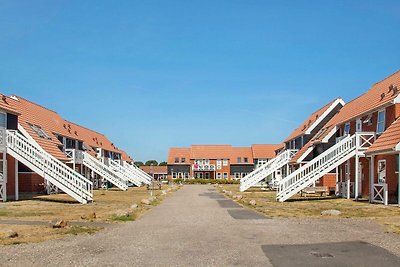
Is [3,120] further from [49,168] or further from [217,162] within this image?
[217,162]

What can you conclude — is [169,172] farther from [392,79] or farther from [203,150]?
[392,79]

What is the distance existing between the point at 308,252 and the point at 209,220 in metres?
7.40

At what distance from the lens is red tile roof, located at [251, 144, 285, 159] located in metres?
95.1

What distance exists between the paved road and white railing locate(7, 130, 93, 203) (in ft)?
38.6

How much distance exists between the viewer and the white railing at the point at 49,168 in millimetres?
26578

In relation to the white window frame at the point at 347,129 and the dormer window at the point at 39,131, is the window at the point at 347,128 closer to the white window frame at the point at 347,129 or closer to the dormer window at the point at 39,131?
the white window frame at the point at 347,129

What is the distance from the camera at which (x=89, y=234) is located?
516 inches

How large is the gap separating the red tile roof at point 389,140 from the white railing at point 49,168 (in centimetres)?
1680

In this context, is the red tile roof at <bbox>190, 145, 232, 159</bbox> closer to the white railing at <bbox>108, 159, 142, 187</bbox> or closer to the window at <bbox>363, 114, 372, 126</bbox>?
the white railing at <bbox>108, 159, 142, 187</bbox>

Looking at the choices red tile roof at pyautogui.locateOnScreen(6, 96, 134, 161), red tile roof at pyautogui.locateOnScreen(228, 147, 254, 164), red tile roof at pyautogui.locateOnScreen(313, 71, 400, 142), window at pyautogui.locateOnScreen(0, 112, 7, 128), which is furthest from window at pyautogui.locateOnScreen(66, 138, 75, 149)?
red tile roof at pyautogui.locateOnScreen(228, 147, 254, 164)

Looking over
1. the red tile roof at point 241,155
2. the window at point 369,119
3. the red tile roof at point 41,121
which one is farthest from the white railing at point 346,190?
the red tile roof at point 241,155

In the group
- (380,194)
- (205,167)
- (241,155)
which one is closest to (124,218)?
(380,194)

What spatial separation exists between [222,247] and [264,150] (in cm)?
8776

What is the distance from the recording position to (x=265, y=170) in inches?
1881
